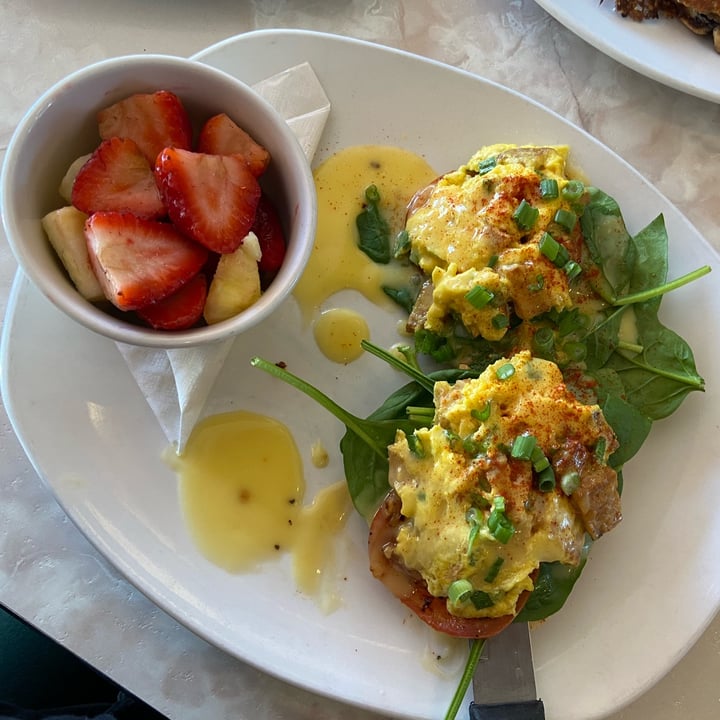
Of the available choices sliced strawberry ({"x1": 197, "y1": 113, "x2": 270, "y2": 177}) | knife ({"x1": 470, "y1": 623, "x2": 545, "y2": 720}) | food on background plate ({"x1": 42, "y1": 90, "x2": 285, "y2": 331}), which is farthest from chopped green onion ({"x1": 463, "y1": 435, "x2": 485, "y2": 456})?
sliced strawberry ({"x1": 197, "y1": 113, "x2": 270, "y2": 177})

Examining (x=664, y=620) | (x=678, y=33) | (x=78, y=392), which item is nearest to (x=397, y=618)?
(x=664, y=620)

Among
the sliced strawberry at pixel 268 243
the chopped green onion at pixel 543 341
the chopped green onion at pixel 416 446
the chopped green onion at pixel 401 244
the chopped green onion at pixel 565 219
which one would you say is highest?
the chopped green onion at pixel 565 219

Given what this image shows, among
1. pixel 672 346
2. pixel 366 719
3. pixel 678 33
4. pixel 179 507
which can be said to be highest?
pixel 678 33

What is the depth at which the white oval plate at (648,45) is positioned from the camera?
167cm

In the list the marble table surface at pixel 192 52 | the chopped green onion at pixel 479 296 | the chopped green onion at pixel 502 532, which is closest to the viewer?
the chopped green onion at pixel 502 532

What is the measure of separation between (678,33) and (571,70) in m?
0.24

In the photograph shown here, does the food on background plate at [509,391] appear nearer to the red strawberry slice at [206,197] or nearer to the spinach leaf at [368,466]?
the spinach leaf at [368,466]

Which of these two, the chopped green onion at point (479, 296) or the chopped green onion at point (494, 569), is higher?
the chopped green onion at point (479, 296)

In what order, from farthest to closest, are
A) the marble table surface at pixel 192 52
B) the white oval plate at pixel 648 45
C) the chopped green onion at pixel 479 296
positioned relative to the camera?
the white oval plate at pixel 648 45
the marble table surface at pixel 192 52
the chopped green onion at pixel 479 296

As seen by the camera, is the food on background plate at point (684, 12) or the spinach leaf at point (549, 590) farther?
the food on background plate at point (684, 12)

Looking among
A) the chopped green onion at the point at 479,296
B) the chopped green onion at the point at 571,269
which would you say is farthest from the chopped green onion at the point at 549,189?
the chopped green onion at the point at 479,296

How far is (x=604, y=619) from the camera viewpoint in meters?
1.43

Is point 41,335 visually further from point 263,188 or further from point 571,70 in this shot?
point 571,70

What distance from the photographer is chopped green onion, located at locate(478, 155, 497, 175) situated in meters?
1.47
